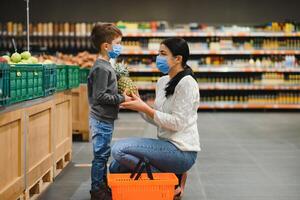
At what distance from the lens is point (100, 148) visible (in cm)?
410

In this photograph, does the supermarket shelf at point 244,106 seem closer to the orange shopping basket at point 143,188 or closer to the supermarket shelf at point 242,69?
the supermarket shelf at point 242,69

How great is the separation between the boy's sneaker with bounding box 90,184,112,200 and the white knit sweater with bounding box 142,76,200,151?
0.66 meters

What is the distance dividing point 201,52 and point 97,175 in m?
8.97

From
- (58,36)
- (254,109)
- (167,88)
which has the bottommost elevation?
(254,109)

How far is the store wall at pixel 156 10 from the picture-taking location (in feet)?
43.6

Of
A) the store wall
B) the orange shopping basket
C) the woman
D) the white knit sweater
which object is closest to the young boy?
the woman

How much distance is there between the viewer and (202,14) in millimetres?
13352

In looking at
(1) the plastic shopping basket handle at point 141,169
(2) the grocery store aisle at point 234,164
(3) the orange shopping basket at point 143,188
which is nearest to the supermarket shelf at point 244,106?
(2) the grocery store aisle at point 234,164

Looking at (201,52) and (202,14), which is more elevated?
(202,14)

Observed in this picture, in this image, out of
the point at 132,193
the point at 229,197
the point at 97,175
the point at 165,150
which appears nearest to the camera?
the point at 132,193

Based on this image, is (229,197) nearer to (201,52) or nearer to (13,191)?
(13,191)

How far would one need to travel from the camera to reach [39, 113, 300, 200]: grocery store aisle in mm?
4617

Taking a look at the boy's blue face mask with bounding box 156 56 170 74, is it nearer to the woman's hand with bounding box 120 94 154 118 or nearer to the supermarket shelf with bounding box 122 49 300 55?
the woman's hand with bounding box 120 94 154 118

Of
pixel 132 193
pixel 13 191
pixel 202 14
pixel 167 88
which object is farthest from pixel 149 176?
pixel 202 14
